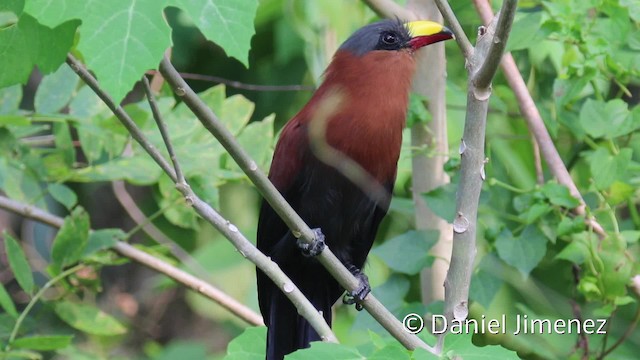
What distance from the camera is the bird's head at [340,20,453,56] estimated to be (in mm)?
2879

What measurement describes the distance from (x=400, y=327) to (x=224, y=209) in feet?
9.33

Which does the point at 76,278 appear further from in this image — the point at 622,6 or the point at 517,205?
the point at 622,6

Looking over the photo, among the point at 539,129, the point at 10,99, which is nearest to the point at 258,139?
the point at 10,99

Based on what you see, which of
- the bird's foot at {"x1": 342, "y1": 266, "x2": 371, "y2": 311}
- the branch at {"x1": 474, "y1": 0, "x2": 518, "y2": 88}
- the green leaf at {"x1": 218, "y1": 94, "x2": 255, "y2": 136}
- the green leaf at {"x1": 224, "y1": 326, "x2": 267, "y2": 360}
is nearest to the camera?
the branch at {"x1": 474, "y1": 0, "x2": 518, "y2": 88}

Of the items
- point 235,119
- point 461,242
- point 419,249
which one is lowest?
point 419,249

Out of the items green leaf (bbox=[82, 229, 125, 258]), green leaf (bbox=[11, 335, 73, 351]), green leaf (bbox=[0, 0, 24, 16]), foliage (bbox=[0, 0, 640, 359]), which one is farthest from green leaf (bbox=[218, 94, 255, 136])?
green leaf (bbox=[0, 0, 24, 16])

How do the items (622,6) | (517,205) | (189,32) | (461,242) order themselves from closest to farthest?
(461,242), (622,6), (517,205), (189,32)

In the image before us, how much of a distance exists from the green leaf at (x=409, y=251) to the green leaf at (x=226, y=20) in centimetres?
153

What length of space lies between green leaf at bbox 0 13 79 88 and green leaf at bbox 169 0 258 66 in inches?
12.8

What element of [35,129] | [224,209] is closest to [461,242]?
[35,129]

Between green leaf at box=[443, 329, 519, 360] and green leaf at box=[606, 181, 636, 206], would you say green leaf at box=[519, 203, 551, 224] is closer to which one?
green leaf at box=[606, 181, 636, 206]

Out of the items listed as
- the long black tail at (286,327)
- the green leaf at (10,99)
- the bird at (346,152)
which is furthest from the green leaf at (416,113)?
the green leaf at (10,99)

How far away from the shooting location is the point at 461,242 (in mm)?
1940

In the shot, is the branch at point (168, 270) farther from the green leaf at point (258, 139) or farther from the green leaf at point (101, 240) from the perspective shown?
the green leaf at point (258, 139)
